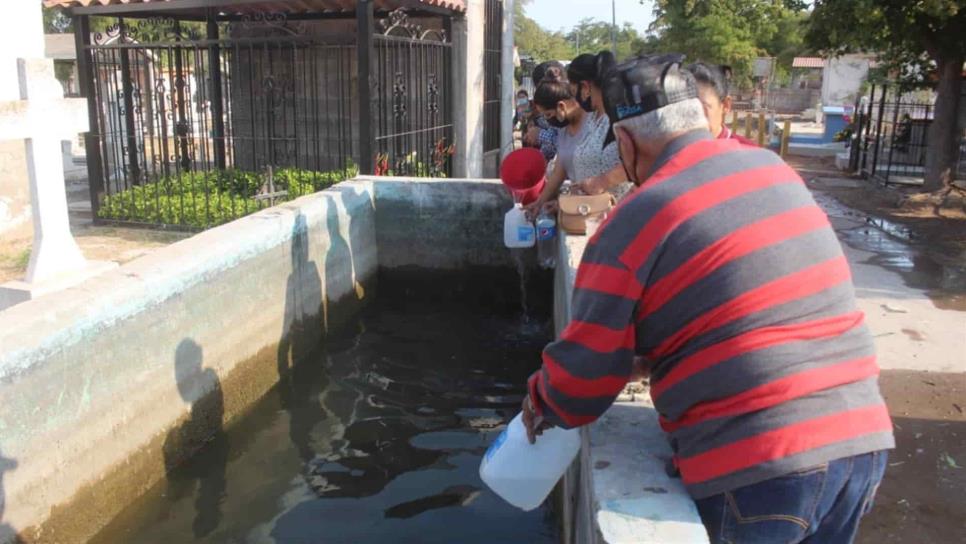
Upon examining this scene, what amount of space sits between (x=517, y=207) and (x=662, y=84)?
4.08 metres

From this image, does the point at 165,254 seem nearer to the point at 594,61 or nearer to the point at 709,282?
the point at 594,61

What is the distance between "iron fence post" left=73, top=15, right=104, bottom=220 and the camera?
9.72m

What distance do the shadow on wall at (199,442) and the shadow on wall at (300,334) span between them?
57 cm

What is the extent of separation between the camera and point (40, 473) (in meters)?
3.75

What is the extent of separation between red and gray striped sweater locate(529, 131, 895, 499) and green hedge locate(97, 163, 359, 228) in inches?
306

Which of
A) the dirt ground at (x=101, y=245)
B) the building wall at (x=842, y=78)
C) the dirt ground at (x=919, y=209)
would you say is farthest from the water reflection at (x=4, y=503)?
the building wall at (x=842, y=78)

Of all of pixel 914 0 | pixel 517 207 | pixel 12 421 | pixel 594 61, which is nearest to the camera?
pixel 12 421

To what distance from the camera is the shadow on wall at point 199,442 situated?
4.54m

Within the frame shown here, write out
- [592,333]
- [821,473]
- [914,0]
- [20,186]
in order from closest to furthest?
1. [821,473]
2. [592,333]
3. [20,186]
4. [914,0]

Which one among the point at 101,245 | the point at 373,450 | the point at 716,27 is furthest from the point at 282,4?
the point at 716,27

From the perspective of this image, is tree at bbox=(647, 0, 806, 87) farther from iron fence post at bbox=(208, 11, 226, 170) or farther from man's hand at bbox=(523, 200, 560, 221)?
man's hand at bbox=(523, 200, 560, 221)

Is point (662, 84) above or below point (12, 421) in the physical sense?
above

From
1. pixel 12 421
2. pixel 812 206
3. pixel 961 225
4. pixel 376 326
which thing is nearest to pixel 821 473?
pixel 812 206

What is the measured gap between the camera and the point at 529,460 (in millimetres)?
2652
